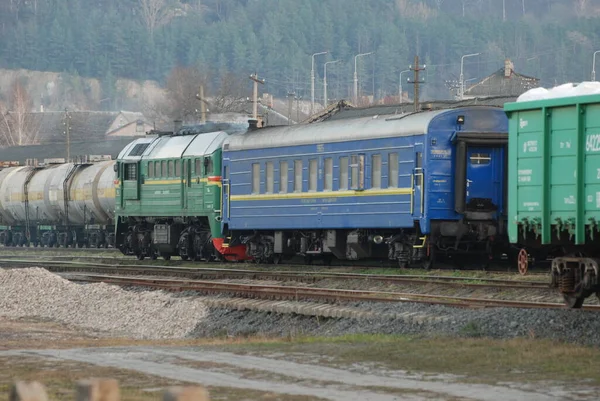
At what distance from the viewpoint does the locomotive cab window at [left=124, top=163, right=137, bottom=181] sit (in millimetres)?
43875

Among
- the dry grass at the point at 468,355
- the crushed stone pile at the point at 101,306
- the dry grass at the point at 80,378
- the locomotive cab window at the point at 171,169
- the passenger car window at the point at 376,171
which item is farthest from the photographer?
the locomotive cab window at the point at 171,169

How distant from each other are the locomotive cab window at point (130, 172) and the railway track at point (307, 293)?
34.4 ft

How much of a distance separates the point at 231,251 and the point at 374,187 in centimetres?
817

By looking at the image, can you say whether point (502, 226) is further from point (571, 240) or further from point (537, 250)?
point (571, 240)

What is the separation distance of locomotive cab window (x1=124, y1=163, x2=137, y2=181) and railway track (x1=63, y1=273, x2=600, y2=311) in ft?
34.4

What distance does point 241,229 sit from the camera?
37062mm

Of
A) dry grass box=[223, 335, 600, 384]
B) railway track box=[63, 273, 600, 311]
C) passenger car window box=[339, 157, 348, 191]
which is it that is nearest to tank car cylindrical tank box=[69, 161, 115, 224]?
railway track box=[63, 273, 600, 311]

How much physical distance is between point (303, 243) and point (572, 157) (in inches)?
661

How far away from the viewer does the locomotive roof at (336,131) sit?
30219 mm

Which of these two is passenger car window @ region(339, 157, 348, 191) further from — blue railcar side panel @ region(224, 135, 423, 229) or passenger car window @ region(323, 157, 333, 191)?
passenger car window @ region(323, 157, 333, 191)

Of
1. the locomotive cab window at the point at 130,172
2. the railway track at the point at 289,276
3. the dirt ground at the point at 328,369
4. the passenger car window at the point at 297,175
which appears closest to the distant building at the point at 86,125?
the locomotive cab window at the point at 130,172

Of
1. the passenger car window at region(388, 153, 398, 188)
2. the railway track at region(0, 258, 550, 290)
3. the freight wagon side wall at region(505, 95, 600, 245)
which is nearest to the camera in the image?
the freight wagon side wall at region(505, 95, 600, 245)

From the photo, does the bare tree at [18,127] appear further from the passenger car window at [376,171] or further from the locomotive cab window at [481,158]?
the locomotive cab window at [481,158]

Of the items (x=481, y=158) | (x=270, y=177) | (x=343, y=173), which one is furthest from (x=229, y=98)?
(x=481, y=158)
